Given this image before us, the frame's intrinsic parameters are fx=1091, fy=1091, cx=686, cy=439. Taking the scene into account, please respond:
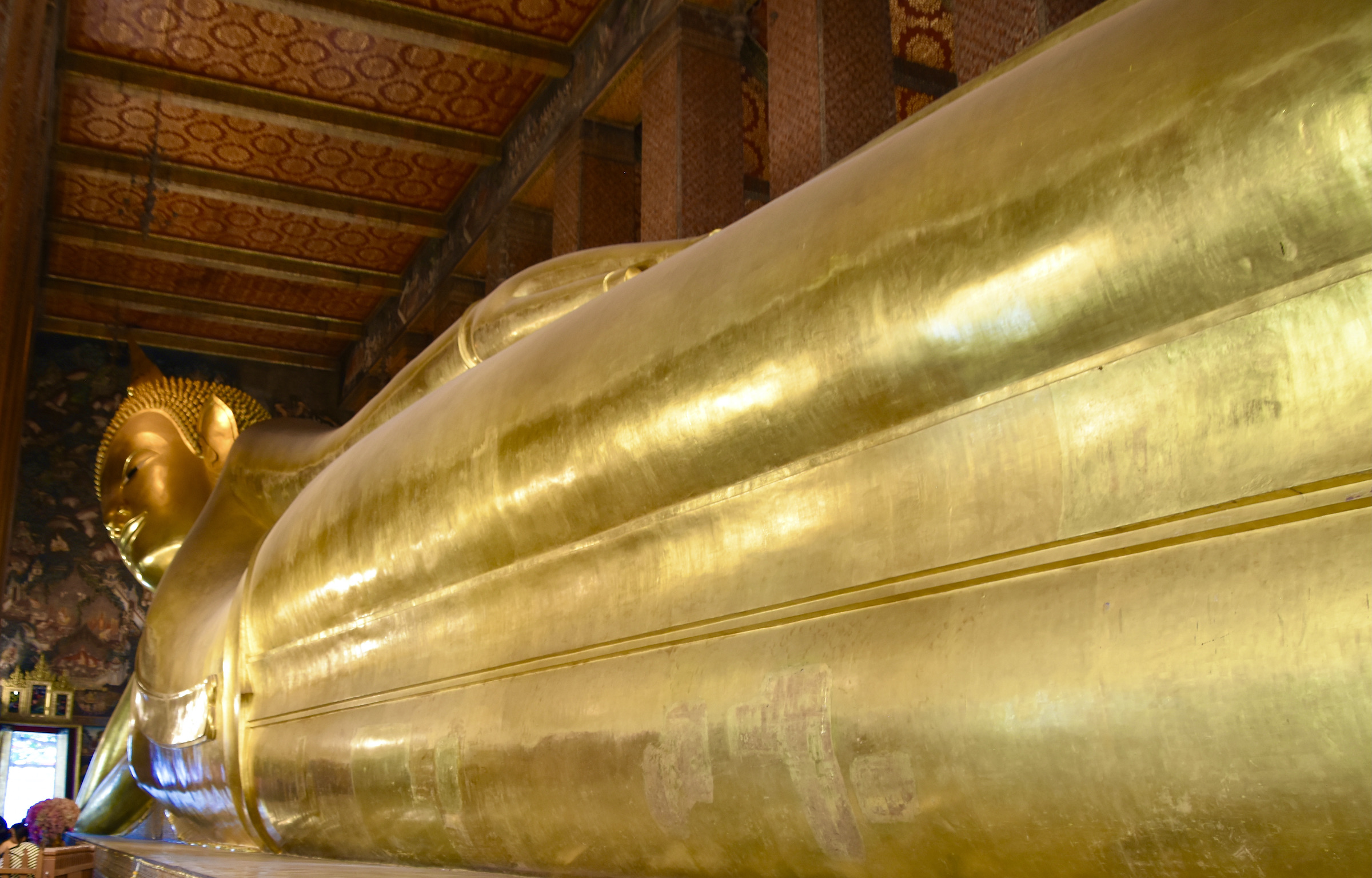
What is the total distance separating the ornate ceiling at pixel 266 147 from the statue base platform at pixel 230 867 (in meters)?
4.63

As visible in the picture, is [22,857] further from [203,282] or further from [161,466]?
[203,282]

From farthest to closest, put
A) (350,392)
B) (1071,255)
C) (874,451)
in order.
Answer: (350,392)
(874,451)
(1071,255)

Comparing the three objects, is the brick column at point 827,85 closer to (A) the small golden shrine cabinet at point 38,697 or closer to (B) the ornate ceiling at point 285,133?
(B) the ornate ceiling at point 285,133

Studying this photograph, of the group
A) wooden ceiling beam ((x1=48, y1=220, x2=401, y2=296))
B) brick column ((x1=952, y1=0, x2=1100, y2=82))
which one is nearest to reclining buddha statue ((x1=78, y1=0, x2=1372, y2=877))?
brick column ((x1=952, y1=0, x2=1100, y2=82))

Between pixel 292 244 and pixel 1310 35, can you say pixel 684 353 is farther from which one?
pixel 292 244

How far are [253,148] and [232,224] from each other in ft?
3.53

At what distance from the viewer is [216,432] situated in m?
3.14

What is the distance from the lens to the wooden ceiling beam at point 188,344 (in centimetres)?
888

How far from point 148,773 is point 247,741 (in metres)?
0.74

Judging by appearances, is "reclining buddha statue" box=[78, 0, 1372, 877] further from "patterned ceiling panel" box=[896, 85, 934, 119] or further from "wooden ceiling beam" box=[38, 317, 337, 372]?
"wooden ceiling beam" box=[38, 317, 337, 372]

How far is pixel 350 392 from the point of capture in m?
9.66

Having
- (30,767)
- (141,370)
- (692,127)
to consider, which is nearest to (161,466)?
(141,370)

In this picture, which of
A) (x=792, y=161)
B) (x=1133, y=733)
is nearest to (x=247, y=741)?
(x=1133, y=733)

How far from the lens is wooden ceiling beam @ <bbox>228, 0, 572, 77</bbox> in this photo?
5441 millimetres
